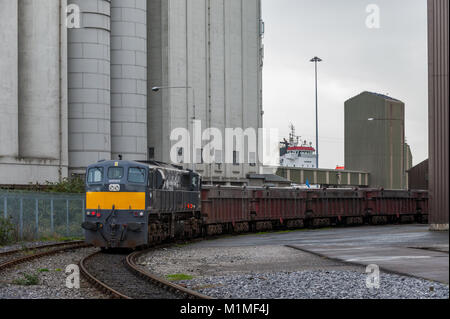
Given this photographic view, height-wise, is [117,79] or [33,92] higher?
[117,79]

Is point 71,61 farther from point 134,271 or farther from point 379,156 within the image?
point 379,156

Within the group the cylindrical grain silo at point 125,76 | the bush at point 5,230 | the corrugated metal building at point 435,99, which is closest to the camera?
the bush at point 5,230

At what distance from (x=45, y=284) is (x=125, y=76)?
5063cm

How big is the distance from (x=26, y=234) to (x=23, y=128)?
22.7m

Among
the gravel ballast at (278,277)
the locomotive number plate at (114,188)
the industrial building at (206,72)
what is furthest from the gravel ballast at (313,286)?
the industrial building at (206,72)

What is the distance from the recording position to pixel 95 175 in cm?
2762

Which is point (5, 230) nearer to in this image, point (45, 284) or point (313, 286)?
point (45, 284)

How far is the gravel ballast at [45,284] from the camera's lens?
15578 millimetres

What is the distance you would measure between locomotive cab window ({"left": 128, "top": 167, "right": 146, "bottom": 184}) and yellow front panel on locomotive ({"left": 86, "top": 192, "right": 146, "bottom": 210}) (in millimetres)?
529

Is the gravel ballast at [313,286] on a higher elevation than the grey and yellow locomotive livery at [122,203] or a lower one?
lower

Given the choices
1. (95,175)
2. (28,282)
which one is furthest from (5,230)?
(28,282)

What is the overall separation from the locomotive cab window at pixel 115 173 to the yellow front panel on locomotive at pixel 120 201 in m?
0.65

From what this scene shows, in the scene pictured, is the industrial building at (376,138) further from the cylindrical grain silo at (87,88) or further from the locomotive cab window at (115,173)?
the locomotive cab window at (115,173)
